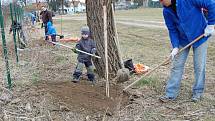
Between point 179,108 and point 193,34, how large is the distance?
107cm

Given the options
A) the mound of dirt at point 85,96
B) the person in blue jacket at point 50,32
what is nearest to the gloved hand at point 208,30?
the mound of dirt at point 85,96

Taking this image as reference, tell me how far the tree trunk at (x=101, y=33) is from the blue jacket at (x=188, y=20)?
64.6 inches

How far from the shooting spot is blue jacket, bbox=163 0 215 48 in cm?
546

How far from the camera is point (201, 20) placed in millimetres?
5656

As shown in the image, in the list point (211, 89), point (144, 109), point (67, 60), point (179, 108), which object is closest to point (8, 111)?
point (144, 109)

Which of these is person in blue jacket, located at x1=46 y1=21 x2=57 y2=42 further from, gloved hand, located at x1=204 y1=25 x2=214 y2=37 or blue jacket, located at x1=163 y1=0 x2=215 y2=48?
gloved hand, located at x1=204 y1=25 x2=214 y2=37

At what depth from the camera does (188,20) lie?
5.61 metres

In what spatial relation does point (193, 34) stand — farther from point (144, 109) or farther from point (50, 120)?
point (50, 120)

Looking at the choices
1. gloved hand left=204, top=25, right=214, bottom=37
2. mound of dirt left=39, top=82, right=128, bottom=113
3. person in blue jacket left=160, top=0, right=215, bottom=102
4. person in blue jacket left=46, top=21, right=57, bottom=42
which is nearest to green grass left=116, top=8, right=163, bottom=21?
person in blue jacket left=46, top=21, right=57, bottom=42

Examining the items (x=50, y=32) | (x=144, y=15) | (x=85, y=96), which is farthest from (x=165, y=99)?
(x=144, y=15)

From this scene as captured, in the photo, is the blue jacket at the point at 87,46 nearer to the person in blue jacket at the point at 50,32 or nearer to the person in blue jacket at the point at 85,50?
the person in blue jacket at the point at 85,50

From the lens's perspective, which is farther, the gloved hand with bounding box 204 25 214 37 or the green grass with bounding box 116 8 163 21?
the green grass with bounding box 116 8 163 21

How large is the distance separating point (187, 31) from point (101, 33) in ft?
6.63

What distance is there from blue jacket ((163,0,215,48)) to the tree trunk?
1640 millimetres
